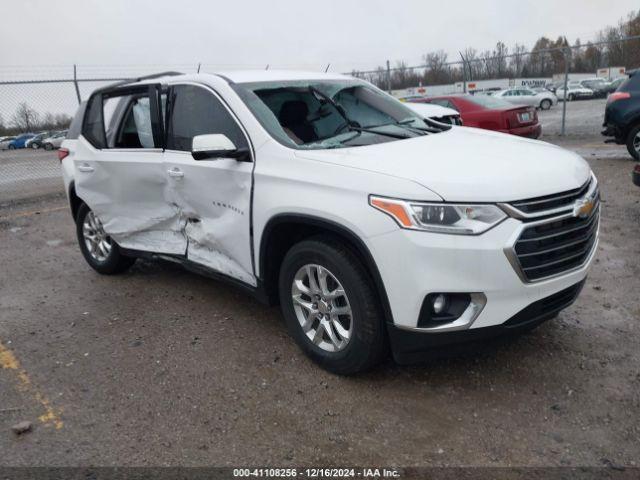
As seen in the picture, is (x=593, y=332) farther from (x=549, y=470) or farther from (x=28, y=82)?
(x=28, y=82)

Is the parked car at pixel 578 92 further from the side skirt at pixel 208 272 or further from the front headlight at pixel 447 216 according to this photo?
the front headlight at pixel 447 216

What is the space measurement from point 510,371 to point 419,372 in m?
0.54

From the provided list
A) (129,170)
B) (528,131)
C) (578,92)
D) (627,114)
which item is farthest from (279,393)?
(578,92)

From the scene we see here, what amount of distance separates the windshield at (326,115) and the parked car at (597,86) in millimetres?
40051

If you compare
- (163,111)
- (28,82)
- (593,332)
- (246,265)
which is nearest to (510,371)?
(593,332)

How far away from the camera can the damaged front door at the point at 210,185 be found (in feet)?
11.8

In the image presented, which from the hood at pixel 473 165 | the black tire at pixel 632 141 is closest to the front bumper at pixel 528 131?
the black tire at pixel 632 141

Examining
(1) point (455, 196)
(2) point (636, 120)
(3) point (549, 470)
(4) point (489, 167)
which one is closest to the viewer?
(3) point (549, 470)

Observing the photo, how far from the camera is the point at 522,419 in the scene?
9.36ft

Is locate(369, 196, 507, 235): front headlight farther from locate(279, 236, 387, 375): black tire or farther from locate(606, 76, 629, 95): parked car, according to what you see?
locate(606, 76, 629, 95): parked car

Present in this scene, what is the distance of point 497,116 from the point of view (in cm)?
1090

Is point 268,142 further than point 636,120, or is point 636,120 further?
point 636,120

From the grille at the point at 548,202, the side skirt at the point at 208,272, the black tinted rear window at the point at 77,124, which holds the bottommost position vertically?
the side skirt at the point at 208,272

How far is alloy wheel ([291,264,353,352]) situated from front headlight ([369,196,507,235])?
62 centimetres
